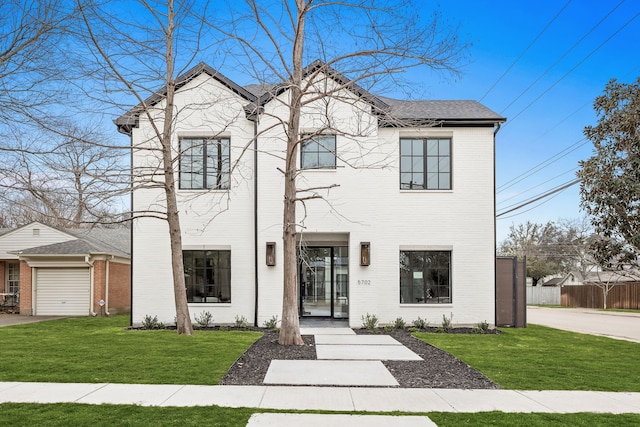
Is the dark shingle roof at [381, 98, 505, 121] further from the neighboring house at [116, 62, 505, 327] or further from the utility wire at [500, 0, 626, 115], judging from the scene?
the utility wire at [500, 0, 626, 115]

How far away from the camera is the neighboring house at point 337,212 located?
15250 mm

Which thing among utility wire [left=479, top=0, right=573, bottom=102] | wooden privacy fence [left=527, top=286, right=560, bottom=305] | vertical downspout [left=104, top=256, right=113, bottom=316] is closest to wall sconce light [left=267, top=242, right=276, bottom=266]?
vertical downspout [left=104, top=256, right=113, bottom=316]

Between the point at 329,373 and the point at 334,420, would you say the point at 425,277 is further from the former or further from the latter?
the point at 334,420

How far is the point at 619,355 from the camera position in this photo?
447 inches

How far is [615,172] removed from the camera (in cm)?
1398

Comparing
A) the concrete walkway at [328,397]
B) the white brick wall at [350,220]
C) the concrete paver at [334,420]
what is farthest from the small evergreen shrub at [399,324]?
the concrete paver at [334,420]

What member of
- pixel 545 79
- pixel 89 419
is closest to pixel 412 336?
pixel 89 419

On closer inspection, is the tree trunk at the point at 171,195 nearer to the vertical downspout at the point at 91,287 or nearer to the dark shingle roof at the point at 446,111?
the dark shingle roof at the point at 446,111

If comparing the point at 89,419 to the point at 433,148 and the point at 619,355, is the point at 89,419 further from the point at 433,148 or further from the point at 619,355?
the point at 433,148

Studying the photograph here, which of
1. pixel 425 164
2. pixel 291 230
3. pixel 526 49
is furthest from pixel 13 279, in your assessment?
pixel 526 49

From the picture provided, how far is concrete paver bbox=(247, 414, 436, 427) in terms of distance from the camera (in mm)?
5789

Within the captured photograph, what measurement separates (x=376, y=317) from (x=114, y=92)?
29.6 ft

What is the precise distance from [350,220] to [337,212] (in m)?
0.45

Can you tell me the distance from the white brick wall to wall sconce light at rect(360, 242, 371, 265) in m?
0.16
